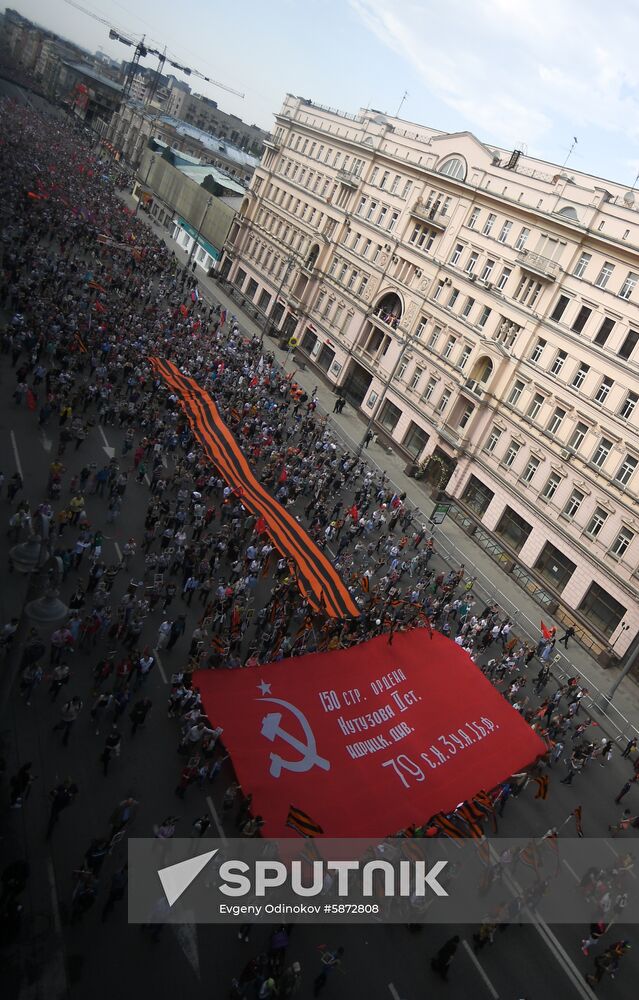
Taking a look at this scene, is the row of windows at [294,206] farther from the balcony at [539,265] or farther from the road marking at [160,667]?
the road marking at [160,667]

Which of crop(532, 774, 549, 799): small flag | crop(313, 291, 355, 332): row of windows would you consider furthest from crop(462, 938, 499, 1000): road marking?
crop(313, 291, 355, 332): row of windows

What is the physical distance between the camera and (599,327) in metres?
40.7

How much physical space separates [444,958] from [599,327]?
35.1 m


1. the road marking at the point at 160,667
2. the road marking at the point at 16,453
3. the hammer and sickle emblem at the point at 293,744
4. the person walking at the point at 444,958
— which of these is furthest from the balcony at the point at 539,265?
the person walking at the point at 444,958

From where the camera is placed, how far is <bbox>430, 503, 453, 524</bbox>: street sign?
133 ft

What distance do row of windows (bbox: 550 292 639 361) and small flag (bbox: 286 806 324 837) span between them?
3211cm

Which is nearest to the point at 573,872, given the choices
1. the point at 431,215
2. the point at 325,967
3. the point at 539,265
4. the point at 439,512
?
the point at 325,967

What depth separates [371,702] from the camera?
75.0 ft

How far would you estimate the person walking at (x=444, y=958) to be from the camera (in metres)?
15.4

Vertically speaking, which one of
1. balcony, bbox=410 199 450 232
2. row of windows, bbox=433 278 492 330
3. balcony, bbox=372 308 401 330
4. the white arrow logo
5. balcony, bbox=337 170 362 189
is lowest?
the white arrow logo

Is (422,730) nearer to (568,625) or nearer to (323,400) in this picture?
(568,625)

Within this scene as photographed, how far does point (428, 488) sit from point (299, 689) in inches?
1167

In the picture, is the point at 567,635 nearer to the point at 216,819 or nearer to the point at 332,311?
the point at 216,819

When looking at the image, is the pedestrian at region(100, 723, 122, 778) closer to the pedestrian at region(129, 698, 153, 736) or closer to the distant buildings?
the pedestrian at region(129, 698, 153, 736)
